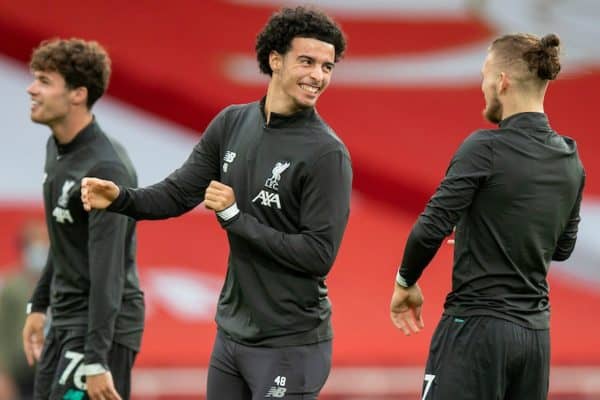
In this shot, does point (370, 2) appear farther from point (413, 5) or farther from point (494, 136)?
point (494, 136)

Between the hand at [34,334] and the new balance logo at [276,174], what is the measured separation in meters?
1.39

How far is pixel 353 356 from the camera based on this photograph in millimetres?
9141

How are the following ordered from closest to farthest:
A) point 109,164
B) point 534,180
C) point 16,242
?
point 534,180, point 109,164, point 16,242

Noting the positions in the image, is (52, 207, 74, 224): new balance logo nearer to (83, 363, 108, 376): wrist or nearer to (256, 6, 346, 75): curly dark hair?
(83, 363, 108, 376): wrist

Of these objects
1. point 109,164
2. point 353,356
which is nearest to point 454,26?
point 353,356

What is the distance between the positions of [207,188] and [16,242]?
17.9 feet

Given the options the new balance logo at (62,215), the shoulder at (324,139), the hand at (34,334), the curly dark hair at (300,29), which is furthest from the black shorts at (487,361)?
the hand at (34,334)

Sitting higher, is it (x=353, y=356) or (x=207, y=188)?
(x=207, y=188)

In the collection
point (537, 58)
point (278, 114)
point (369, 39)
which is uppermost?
point (369, 39)

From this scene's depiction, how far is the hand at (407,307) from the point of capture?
4156 mm

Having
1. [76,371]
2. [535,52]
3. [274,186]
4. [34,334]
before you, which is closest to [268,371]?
[274,186]

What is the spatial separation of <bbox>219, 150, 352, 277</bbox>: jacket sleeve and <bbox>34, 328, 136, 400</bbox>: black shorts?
95 cm

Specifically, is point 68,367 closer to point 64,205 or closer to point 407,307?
point 64,205

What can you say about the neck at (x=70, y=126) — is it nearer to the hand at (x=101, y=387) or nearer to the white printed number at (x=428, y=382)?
the hand at (x=101, y=387)
